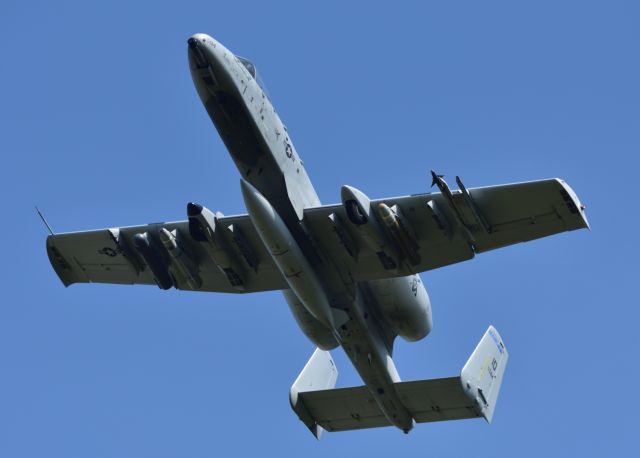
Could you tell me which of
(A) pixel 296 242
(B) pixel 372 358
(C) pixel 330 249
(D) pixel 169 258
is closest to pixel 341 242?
(C) pixel 330 249

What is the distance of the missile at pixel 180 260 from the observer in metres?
34.4

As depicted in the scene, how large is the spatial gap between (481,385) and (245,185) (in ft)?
37.1

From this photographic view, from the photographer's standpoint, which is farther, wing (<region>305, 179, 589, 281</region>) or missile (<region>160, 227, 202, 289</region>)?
missile (<region>160, 227, 202, 289</region>)

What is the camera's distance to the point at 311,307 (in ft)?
109

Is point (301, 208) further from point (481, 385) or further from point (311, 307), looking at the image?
point (481, 385)

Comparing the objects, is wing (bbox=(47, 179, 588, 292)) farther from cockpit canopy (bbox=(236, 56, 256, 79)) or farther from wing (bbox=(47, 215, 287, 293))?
cockpit canopy (bbox=(236, 56, 256, 79))

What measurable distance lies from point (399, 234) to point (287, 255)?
3.40 metres

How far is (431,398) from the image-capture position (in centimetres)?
3662

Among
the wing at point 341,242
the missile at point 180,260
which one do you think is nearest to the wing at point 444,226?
the wing at point 341,242

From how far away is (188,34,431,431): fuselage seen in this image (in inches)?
1232

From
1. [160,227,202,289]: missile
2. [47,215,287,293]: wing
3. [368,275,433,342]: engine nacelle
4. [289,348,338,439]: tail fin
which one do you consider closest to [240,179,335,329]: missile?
[47,215,287,293]: wing

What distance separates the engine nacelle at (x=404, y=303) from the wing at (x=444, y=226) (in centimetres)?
98

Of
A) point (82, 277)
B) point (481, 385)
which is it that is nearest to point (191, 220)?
point (82, 277)

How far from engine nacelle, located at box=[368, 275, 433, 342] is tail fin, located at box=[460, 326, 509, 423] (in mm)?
2362
